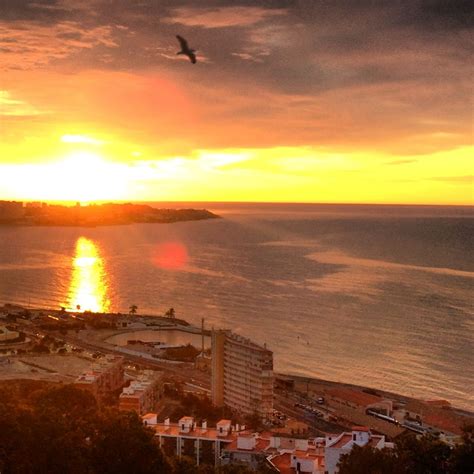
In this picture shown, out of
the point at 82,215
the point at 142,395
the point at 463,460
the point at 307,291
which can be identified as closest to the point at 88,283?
the point at 307,291

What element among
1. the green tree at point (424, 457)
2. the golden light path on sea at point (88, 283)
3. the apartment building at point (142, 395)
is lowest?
the golden light path on sea at point (88, 283)

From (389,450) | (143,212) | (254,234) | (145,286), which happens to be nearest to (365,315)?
(145,286)

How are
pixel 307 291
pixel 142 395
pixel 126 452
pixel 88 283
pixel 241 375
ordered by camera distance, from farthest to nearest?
pixel 88 283 → pixel 307 291 → pixel 241 375 → pixel 142 395 → pixel 126 452

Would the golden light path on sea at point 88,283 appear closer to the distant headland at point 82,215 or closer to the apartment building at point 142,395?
the apartment building at point 142,395

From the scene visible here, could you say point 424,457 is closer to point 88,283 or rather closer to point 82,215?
point 88,283

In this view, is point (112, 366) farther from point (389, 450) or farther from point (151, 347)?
point (389, 450)

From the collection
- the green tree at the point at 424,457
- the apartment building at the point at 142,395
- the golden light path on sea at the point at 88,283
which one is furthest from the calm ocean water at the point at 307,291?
the green tree at the point at 424,457

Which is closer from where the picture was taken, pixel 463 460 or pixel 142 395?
pixel 463 460
